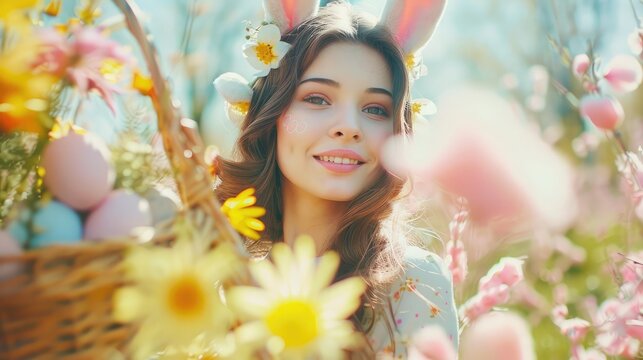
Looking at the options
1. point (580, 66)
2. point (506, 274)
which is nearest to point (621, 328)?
point (506, 274)

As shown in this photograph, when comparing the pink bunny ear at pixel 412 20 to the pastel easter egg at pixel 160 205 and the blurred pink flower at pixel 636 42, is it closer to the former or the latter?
the blurred pink flower at pixel 636 42

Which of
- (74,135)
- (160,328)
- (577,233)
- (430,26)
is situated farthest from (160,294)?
(577,233)

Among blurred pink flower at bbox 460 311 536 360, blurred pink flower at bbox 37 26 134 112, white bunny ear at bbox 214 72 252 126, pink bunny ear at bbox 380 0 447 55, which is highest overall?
blurred pink flower at bbox 37 26 134 112

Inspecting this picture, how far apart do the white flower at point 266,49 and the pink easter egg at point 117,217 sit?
0.79m

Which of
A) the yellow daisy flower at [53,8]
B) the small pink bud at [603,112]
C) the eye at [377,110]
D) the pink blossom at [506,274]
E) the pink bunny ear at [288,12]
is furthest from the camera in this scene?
the pink bunny ear at [288,12]

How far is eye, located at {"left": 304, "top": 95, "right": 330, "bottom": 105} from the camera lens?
1.33m

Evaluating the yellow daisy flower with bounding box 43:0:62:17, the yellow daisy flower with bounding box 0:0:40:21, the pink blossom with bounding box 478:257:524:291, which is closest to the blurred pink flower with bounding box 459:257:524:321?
the pink blossom with bounding box 478:257:524:291

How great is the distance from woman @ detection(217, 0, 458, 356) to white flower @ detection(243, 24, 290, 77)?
18 mm

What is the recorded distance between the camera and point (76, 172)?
0.64m

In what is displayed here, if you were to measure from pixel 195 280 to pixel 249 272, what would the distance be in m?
0.09

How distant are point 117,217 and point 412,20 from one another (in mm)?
938

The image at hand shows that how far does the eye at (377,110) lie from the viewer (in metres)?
1.34

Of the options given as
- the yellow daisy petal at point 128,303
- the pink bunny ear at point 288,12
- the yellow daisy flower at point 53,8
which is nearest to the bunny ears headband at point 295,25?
the pink bunny ear at point 288,12

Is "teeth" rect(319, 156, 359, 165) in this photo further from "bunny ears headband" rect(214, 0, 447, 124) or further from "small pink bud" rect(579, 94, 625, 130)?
"small pink bud" rect(579, 94, 625, 130)
